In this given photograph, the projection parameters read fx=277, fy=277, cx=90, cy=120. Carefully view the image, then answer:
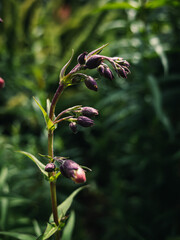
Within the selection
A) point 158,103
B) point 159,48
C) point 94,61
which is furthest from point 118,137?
point 94,61

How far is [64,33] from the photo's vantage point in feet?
8.71

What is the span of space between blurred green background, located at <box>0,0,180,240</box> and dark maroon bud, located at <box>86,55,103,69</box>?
29.4 inches

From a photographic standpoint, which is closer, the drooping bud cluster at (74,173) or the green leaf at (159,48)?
the drooping bud cluster at (74,173)

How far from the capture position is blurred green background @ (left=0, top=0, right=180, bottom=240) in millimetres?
1573

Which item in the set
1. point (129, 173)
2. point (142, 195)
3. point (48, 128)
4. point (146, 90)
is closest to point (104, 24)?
point (146, 90)

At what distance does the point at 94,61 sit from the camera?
710 millimetres

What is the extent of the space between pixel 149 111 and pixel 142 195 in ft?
1.75

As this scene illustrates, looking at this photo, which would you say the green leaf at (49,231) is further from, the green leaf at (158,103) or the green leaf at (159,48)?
the green leaf at (159,48)

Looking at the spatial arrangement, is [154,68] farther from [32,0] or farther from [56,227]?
[56,227]

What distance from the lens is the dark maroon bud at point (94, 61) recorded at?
2.33 feet

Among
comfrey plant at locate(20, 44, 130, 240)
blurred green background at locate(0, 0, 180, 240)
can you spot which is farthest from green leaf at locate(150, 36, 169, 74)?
comfrey plant at locate(20, 44, 130, 240)

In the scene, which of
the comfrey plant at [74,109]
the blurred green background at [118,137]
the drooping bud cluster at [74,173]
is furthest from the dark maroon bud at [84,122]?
the blurred green background at [118,137]

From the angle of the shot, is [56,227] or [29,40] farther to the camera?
[29,40]

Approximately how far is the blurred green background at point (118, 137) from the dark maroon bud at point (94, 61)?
75cm
